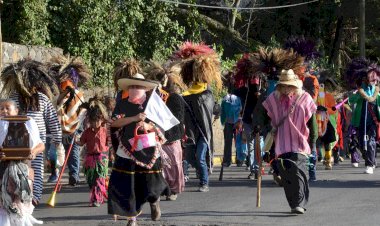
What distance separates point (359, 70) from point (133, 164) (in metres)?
7.01

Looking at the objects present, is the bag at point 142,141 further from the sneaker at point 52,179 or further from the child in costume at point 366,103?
the child in costume at point 366,103

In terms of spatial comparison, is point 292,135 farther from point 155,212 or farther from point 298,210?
point 155,212

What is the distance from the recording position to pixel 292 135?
38.5 feet

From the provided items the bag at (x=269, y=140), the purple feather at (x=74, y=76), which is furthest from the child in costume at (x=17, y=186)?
the purple feather at (x=74, y=76)

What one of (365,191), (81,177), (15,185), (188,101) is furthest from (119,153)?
(81,177)

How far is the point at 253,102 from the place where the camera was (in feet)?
53.1

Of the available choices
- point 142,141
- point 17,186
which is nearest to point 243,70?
point 142,141

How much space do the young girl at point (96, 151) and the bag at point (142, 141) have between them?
2400 mm

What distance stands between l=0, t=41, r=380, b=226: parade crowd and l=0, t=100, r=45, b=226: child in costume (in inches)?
0.4

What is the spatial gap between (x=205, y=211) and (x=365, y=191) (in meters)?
3.12

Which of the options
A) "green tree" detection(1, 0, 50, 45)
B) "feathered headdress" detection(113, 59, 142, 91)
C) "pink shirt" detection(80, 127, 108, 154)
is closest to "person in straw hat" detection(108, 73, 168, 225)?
"pink shirt" detection(80, 127, 108, 154)

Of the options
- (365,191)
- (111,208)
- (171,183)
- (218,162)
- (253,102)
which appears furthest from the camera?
(218,162)

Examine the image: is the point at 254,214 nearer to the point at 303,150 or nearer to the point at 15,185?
the point at 303,150

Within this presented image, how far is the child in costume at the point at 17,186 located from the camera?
30.5 feet
